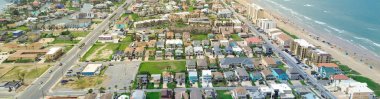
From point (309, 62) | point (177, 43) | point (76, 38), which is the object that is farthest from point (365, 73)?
point (76, 38)

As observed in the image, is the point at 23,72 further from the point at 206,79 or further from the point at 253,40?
the point at 253,40

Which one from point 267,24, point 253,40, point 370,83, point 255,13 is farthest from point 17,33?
point 370,83

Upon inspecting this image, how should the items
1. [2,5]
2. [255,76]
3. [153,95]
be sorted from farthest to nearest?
[2,5] < [255,76] < [153,95]

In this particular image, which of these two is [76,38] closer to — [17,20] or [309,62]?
[17,20]

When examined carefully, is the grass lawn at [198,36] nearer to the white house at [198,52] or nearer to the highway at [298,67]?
the white house at [198,52]

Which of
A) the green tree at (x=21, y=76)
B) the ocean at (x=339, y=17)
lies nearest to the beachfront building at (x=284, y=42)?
the ocean at (x=339, y=17)
